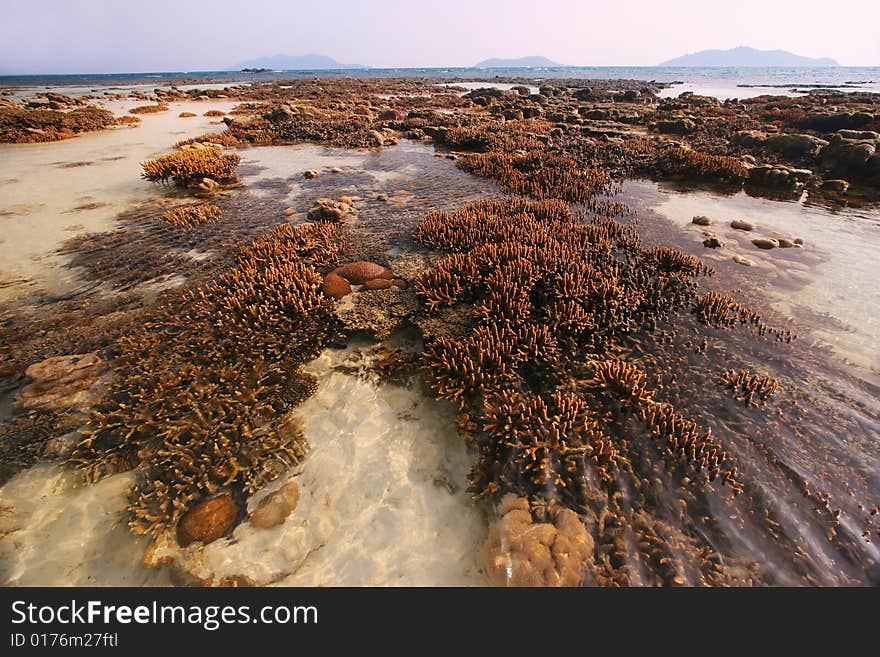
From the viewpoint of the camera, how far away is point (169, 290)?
22.7ft

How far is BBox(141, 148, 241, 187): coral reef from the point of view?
12984mm

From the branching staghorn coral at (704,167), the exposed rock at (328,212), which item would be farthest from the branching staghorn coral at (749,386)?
the branching staghorn coral at (704,167)

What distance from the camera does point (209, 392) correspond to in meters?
4.74

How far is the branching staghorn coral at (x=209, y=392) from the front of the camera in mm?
3869

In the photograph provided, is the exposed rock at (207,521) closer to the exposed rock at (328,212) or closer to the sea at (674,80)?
the exposed rock at (328,212)

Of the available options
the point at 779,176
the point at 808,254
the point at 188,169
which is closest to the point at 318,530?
the point at 808,254

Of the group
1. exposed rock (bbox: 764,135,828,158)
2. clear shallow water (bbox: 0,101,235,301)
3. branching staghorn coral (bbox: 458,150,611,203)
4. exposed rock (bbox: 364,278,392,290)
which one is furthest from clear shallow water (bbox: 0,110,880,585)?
exposed rock (bbox: 764,135,828,158)

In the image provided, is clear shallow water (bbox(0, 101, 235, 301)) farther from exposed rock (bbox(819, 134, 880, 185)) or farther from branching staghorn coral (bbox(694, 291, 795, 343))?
exposed rock (bbox(819, 134, 880, 185))

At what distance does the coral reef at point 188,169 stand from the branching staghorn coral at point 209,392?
862 centimetres

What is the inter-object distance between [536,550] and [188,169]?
15.8 meters

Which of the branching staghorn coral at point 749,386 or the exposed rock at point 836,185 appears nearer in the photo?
the branching staghorn coral at point 749,386

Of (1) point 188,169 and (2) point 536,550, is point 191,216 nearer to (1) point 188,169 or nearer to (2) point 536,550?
(1) point 188,169

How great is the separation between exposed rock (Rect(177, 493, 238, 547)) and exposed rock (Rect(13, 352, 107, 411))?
2484 millimetres
